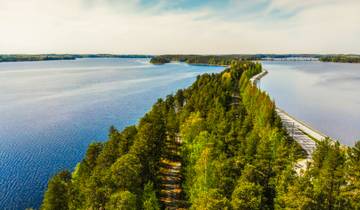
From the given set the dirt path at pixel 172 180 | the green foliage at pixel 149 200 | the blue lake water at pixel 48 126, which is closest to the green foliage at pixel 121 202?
the green foliage at pixel 149 200

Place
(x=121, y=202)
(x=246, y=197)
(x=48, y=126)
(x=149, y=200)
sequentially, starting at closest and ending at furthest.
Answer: (x=246, y=197) → (x=121, y=202) → (x=149, y=200) → (x=48, y=126)

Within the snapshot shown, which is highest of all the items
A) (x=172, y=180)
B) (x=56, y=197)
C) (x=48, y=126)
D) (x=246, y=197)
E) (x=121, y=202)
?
(x=246, y=197)

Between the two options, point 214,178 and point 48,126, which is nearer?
point 214,178

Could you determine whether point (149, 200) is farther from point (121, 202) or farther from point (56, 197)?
point (56, 197)

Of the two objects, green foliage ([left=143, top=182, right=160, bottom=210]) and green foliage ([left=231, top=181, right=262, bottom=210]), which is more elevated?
green foliage ([left=231, top=181, right=262, bottom=210])

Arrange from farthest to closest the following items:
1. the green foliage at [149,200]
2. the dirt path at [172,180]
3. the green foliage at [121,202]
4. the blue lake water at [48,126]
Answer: the blue lake water at [48,126] < the dirt path at [172,180] < the green foliage at [149,200] < the green foliage at [121,202]

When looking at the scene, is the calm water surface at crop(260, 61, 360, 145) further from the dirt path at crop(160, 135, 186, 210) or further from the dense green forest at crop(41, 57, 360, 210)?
the dirt path at crop(160, 135, 186, 210)

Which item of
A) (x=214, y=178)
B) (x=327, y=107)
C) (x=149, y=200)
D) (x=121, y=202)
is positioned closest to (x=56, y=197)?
(x=121, y=202)

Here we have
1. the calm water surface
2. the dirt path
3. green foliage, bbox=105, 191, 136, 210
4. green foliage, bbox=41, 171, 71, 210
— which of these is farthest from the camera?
the calm water surface

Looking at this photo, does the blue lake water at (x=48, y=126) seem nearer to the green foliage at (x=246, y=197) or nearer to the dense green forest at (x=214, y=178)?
the dense green forest at (x=214, y=178)

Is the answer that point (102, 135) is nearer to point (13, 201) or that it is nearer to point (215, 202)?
point (13, 201)

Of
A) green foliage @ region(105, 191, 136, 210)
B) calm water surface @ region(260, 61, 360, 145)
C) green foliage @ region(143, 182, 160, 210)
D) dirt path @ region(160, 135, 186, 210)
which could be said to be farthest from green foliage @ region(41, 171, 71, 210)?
calm water surface @ region(260, 61, 360, 145)

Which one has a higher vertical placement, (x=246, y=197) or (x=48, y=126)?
(x=246, y=197)

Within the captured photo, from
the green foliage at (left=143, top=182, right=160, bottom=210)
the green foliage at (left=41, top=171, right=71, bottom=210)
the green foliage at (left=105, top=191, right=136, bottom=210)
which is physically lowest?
the green foliage at (left=41, top=171, right=71, bottom=210)
